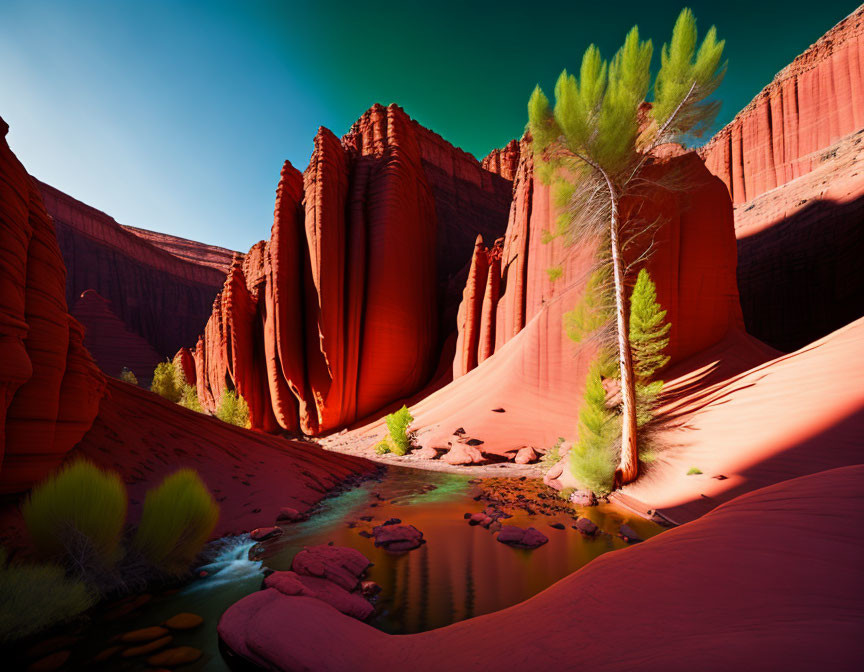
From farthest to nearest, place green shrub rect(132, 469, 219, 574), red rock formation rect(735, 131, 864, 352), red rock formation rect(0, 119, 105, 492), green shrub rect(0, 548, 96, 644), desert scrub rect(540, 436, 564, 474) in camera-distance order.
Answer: red rock formation rect(735, 131, 864, 352), desert scrub rect(540, 436, 564, 474), green shrub rect(132, 469, 219, 574), red rock formation rect(0, 119, 105, 492), green shrub rect(0, 548, 96, 644)

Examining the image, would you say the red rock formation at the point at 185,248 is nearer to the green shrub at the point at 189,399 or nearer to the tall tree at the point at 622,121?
the green shrub at the point at 189,399

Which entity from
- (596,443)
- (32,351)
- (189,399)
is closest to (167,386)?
(189,399)

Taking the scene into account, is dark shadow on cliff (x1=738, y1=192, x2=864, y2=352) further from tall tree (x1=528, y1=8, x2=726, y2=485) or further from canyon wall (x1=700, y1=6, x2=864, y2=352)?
tall tree (x1=528, y1=8, x2=726, y2=485)

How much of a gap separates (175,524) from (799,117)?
157ft

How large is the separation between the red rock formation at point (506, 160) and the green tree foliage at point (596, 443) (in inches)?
1455

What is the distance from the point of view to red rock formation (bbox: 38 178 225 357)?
1590 inches

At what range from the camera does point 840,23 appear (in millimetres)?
28375

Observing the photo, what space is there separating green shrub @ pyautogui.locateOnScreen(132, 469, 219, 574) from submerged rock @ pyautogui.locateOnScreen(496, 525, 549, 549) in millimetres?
4254

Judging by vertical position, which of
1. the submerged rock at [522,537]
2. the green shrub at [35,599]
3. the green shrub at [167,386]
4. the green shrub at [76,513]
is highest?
the green shrub at [167,386]

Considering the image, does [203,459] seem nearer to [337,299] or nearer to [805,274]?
[337,299]

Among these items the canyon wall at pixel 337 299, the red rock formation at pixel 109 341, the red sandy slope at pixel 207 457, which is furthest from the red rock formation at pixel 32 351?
the red rock formation at pixel 109 341

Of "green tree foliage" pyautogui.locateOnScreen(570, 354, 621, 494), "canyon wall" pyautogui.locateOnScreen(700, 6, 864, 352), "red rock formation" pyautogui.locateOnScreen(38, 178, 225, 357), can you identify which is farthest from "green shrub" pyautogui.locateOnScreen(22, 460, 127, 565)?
"red rock formation" pyautogui.locateOnScreen(38, 178, 225, 357)

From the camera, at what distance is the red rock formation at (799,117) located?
26.9 meters

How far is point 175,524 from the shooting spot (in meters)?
4.29
